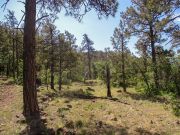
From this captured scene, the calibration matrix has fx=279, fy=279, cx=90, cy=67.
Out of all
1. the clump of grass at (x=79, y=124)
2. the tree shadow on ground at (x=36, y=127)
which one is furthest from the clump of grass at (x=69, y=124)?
the tree shadow on ground at (x=36, y=127)

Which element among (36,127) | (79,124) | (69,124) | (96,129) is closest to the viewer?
(36,127)

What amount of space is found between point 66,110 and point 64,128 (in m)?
3.70

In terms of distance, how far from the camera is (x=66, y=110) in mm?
13586

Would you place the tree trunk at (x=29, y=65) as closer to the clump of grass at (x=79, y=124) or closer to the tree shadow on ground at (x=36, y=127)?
the tree shadow on ground at (x=36, y=127)

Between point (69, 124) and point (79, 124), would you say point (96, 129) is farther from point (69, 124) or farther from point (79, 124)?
point (69, 124)

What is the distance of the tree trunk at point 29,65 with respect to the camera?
1124 centimetres

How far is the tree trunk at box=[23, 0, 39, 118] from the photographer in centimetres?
1124

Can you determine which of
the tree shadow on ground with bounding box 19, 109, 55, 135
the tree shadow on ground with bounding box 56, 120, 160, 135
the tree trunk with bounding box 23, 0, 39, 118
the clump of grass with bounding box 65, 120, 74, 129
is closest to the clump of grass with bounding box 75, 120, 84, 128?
the tree shadow on ground with bounding box 56, 120, 160, 135

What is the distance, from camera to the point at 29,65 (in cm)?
1123

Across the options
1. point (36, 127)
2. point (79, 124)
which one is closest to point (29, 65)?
point (36, 127)

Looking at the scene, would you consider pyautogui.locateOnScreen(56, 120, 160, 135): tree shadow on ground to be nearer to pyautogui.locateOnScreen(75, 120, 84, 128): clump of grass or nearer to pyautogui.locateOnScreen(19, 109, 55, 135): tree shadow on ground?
pyautogui.locateOnScreen(75, 120, 84, 128): clump of grass

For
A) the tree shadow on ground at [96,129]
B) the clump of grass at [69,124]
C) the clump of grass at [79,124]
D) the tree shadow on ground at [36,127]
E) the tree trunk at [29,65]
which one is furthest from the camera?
the tree trunk at [29,65]

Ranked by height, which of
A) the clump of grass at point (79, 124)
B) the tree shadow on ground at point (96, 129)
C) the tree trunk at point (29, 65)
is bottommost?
the tree shadow on ground at point (96, 129)

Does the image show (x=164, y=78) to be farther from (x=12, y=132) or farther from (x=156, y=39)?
(x=12, y=132)
